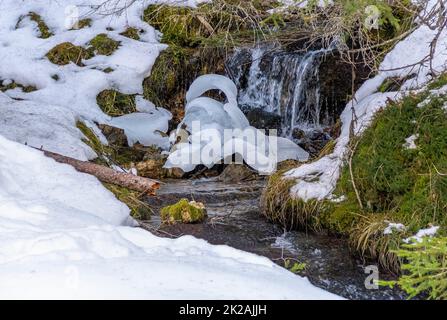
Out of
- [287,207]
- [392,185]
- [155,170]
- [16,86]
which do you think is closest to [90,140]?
[155,170]

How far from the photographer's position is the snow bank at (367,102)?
17.2 ft

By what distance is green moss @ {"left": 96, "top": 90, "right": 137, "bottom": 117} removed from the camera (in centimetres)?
881

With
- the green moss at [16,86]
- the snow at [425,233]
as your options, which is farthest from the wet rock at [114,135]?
the snow at [425,233]

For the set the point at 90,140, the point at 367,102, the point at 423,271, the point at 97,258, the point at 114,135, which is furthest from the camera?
the point at 114,135

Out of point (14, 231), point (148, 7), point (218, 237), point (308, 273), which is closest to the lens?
point (14, 231)

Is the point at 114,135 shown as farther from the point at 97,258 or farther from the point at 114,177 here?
the point at 97,258

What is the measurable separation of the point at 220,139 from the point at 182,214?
9.97 feet

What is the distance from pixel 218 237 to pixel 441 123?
2.19 meters

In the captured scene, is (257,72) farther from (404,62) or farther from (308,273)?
(308,273)

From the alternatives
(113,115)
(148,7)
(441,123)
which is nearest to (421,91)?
(441,123)

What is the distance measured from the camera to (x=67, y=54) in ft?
31.3

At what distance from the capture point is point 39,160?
453 cm

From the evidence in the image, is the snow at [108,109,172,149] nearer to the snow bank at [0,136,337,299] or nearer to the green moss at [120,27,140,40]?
the green moss at [120,27,140,40]

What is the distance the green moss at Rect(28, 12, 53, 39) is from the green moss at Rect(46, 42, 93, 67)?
0.64m
